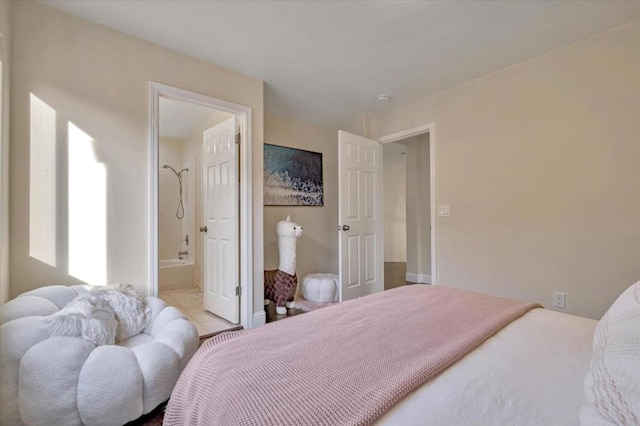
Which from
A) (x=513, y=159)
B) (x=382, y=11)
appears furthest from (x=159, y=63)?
(x=513, y=159)

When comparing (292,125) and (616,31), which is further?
(292,125)

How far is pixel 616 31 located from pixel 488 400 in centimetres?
288

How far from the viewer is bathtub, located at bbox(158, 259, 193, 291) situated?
4.06 meters

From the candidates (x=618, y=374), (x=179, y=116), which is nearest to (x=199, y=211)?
(x=179, y=116)

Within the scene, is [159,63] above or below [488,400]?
above

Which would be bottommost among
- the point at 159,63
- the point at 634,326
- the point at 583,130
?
the point at 634,326

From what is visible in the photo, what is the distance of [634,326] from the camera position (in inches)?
25.3

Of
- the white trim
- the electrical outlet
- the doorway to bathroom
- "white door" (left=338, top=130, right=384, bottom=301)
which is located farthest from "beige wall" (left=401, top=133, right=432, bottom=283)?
the doorway to bathroom

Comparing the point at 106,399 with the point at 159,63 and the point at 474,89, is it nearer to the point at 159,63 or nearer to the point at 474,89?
the point at 159,63

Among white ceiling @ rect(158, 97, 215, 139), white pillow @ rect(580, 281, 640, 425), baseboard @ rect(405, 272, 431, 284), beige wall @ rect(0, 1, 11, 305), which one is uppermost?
white ceiling @ rect(158, 97, 215, 139)

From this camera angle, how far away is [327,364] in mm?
841

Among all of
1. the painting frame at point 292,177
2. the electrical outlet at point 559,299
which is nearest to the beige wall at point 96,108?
the painting frame at point 292,177

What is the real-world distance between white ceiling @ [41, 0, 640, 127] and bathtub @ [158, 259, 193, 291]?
2936mm

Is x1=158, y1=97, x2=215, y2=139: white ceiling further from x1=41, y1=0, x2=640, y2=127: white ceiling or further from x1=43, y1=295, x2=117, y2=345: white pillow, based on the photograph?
x1=43, y1=295, x2=117, y2=345: white pillow
